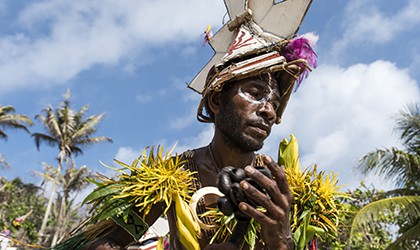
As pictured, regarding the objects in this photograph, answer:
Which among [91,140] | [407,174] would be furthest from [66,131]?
[407,174]

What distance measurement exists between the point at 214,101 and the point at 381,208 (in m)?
7.82

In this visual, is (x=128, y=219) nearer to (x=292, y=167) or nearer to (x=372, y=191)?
(x=292, y=167)

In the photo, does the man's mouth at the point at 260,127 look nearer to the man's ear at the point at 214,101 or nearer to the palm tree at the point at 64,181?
the man's ear at the point at 214,101

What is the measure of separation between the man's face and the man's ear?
6cm

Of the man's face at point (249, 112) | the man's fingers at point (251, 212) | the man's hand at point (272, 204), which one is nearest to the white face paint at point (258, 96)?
the man's face at point (249, 112)

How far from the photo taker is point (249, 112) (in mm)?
2219

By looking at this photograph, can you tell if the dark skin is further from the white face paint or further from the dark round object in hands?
the dark round object in hands

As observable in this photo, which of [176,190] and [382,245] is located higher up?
[382,245]

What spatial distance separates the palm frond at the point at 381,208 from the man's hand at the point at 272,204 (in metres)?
7.74

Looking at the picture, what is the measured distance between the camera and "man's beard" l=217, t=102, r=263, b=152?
2205mm

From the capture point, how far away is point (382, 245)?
13.3m

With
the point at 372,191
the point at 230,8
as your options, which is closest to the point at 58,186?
the point at 372,191

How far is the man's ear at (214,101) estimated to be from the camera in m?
2.42

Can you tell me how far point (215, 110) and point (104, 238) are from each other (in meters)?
0.81
